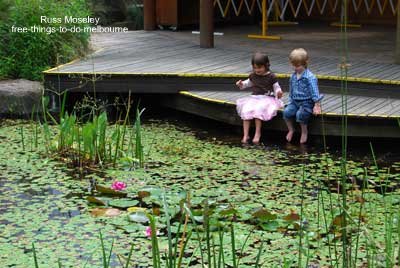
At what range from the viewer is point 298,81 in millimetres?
5609

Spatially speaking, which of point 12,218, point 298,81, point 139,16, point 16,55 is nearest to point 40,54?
point 16,55

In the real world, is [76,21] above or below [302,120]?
above

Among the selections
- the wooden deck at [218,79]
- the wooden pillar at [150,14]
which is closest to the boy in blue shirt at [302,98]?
the wooden deck at [218,79]

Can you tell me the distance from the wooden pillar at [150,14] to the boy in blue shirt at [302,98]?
4.91 metres

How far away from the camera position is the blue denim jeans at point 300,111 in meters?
5.57

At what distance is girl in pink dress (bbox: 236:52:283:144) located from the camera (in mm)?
5759

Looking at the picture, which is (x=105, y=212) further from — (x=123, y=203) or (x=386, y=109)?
(x=386, y=109)

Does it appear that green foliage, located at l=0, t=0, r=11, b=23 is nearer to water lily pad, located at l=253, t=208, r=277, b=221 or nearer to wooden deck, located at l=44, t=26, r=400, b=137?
wooden deck, located at l=44, t=26, r=400, b=137

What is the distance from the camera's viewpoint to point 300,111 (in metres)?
5.59

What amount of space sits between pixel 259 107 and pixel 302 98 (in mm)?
354

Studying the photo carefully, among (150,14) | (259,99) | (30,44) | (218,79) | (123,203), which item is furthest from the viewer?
(150,14)

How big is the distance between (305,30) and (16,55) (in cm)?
441

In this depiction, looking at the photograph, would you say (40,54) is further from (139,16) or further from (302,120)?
(139,16)

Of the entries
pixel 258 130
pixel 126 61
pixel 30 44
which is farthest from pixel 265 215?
pixel 30 44
